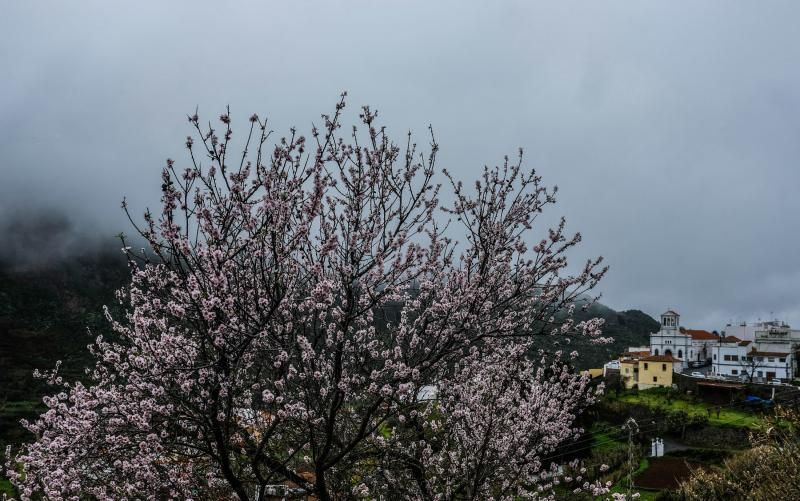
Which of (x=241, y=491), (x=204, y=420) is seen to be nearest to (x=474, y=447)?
(x=241, y=491)

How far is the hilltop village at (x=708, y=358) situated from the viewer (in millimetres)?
62156

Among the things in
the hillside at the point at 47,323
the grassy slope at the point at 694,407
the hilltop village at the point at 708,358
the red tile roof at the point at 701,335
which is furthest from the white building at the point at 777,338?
the grassy slope at the point at 694,407

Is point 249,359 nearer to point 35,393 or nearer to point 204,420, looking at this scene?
point 204,420

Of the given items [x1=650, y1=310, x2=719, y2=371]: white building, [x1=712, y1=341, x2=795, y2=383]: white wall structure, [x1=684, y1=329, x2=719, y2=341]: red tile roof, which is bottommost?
[x1=712, y1=341, x2=795, y2=383]: white wall structure

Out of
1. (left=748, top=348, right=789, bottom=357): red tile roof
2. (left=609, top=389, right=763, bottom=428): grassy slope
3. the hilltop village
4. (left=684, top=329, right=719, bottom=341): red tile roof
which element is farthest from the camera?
(left=684, top=329, right=719, bottom=341): red tile roof

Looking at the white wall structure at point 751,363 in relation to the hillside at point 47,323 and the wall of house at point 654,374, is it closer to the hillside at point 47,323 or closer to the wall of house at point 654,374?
the wall of house at point 654,374

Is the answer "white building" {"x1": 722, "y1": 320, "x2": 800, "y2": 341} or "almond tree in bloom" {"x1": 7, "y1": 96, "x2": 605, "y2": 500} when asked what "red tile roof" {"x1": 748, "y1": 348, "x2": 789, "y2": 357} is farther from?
"almond tree in bloom" {"x1": 7, "y1": 96, "x2": 605, "y2": 500}

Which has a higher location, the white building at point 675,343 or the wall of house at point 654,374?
the white building at point 675,343

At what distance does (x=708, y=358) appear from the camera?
84.9 metres

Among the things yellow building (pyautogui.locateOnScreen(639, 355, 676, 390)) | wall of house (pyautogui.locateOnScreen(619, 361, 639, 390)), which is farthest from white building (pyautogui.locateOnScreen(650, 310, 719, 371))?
yellow building (pyautogui.locateOnScreen(639, 355, 676, 390))

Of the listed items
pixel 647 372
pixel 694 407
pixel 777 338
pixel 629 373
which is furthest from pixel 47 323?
pixel 777 338

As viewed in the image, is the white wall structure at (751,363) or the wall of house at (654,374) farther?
the white wall structure at (751,363)

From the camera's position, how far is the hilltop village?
6216 centimetres

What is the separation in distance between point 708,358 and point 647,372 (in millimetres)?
30535
